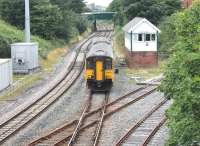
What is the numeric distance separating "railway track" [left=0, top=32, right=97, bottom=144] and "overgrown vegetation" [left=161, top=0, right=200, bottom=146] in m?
9.05

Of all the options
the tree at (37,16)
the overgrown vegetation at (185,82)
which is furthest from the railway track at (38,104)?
the tree at (37,16)

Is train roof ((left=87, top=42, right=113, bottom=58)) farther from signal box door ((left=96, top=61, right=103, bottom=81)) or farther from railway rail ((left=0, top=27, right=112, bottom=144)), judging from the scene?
railway rail ((left=0, top=27, right=112, bottom=144))

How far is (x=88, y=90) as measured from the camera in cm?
3522

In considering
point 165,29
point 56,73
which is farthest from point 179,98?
point 165,29

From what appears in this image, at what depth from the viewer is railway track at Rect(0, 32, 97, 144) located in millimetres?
24234

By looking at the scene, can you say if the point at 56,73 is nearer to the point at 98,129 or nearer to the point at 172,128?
the point at 98,129

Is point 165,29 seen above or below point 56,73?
above

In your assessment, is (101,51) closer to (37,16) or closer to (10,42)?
(10,42)

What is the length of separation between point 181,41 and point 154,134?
7.89 meters

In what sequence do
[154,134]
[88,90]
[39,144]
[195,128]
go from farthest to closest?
[88,90], [154,134], [39,144], [195,128]

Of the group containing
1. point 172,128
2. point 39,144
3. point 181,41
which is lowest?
point 39,144

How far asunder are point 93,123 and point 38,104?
6.54 meters

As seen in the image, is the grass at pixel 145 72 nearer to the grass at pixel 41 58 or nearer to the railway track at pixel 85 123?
the grass at pixel 41 58

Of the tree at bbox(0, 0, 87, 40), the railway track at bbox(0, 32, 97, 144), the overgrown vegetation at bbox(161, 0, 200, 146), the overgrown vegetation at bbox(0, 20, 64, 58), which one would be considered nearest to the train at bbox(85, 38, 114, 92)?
the railway track at bbox(0, 32, 97, 144)
